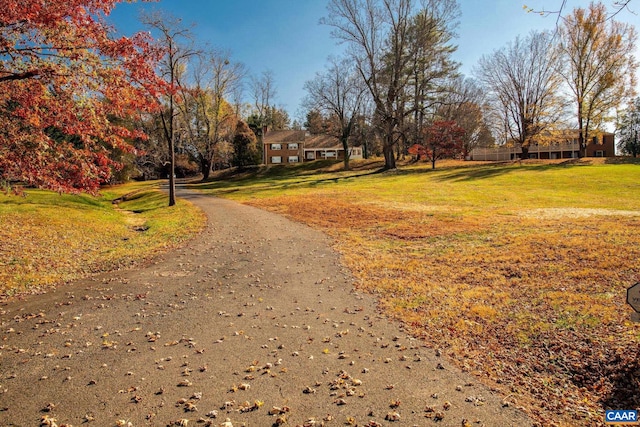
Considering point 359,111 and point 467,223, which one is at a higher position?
point 359,111

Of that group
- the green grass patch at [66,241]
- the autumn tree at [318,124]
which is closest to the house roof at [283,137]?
the autumn tree at [318,124]

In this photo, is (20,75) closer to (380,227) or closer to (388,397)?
(388,397)

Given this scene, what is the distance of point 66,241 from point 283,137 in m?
58.4

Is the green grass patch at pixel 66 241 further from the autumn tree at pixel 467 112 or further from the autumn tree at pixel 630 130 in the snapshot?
the autumn tree at pixel 630 130

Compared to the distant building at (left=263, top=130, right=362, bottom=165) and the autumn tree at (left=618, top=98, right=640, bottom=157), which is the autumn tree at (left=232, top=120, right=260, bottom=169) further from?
the autumn tree at (left=618, top=98, right=640, bottom=157)

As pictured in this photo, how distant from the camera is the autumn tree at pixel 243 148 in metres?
56.3

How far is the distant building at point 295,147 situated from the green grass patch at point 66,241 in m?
49.5

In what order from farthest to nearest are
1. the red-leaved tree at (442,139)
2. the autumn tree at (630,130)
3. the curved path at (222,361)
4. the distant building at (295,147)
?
the distant building at (295,147), the autumn tree at (630,130), the red-leaved tree at (442,139), the curved path at (222,361)

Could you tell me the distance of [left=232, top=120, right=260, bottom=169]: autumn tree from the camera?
56344mm

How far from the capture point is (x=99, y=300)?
7.33m

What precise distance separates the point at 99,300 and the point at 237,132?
52.9 meters

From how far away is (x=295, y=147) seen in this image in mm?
68062

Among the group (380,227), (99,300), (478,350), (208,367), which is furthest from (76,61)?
(380,227)

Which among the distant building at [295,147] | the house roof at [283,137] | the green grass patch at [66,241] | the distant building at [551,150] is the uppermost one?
the house roof at [283,137]
